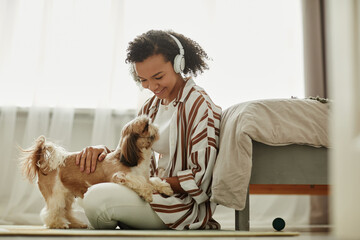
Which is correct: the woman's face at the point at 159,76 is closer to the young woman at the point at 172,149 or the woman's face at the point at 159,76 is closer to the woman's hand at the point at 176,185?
the young woman at the point at 172,149

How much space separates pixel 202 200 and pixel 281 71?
1937 millimetres

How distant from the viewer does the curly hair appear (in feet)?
6.35

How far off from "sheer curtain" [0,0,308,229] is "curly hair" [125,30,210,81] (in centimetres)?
118

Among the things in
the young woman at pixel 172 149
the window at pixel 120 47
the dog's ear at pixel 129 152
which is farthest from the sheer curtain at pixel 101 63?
the dog's ear at pixel 129 152

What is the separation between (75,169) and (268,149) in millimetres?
783

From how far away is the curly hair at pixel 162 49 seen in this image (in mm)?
1936

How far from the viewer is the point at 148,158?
179 cm

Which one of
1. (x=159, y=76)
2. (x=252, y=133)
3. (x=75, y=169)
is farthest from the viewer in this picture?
(x=159, y=76)

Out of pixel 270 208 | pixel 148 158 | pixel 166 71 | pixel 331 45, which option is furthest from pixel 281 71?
pixel 331 45

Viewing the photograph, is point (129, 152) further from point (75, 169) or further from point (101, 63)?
A: point (101, 63)

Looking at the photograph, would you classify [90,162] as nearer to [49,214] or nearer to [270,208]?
[49,214]

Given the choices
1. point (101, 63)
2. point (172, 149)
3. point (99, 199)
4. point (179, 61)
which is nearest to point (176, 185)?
point (172, 149)

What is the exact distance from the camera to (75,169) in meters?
1.77

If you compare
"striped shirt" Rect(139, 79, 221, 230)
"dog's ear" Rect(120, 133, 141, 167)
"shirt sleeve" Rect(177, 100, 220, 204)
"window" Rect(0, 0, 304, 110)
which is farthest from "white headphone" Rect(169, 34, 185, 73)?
"window" Rect(0, 0, 304, 110)
